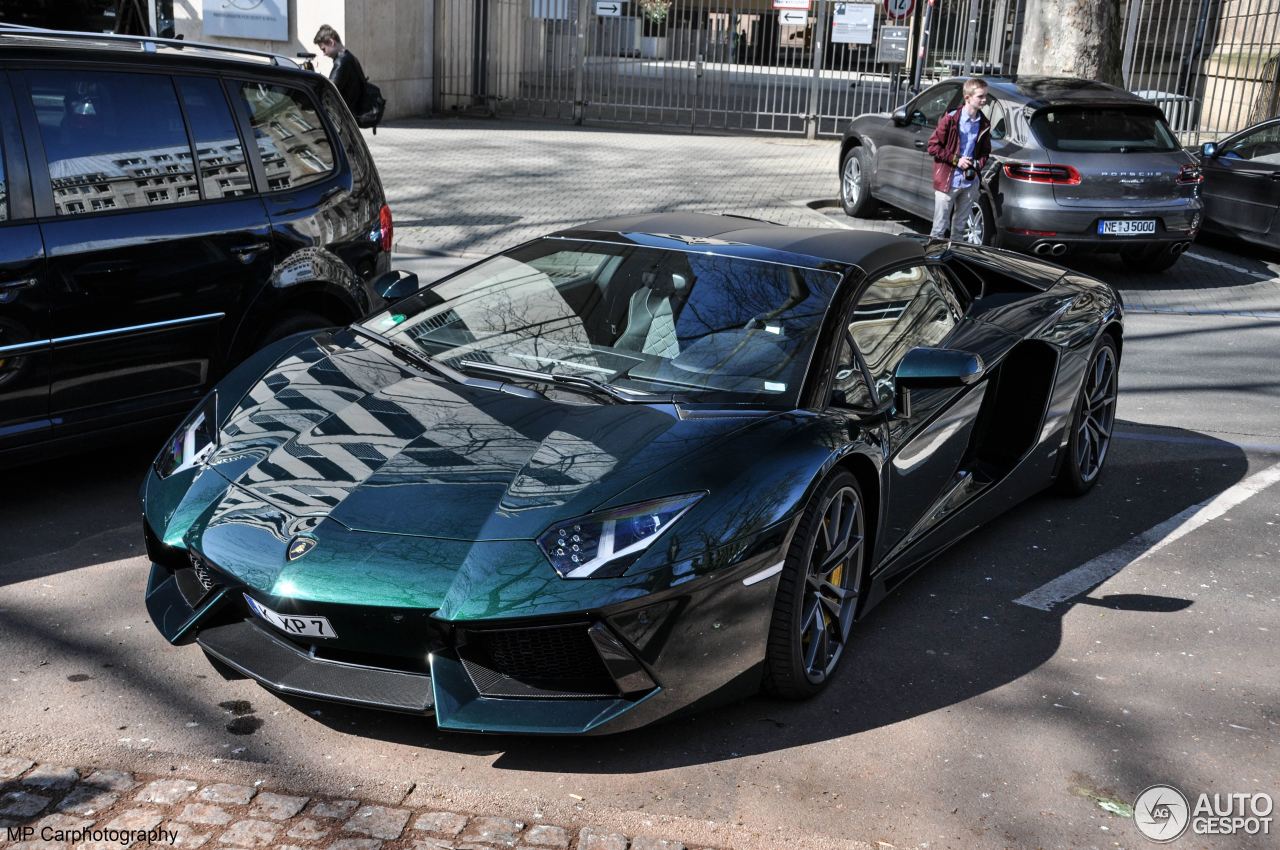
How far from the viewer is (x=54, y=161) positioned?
527 cm

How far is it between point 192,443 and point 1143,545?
12.7ft

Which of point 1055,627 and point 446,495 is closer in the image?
point 446,495

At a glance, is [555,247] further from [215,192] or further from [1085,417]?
[1085,417]

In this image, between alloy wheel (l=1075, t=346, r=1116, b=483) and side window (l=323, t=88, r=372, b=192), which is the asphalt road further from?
side window (l=323, t=88, r=372, b=192)

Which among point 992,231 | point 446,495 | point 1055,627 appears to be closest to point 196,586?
point 446,495

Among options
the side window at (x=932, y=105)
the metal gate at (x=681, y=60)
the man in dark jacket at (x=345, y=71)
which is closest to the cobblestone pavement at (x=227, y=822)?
the side window at (x=932, y=105)

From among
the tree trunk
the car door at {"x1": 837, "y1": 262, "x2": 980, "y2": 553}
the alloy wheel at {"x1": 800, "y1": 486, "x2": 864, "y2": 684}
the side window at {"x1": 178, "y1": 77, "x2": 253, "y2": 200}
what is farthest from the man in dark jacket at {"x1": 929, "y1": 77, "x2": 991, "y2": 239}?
the alloy wheel at {"x1": 800, "y1": 486, "x2": 864, "y2": 684}

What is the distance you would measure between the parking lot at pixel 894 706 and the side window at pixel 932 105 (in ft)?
22.6

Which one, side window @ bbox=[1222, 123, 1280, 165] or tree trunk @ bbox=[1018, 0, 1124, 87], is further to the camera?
tree trunk @ bbox=[1018, 0, 1124, 87]

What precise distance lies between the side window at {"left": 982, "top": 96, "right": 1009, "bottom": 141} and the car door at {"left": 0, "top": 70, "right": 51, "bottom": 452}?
28.8ft

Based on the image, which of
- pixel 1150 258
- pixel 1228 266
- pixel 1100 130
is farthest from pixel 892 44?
pixel 1100 130

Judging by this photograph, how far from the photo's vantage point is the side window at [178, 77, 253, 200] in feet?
19.1

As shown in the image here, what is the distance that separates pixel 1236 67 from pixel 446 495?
2076 cm

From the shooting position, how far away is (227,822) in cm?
327
